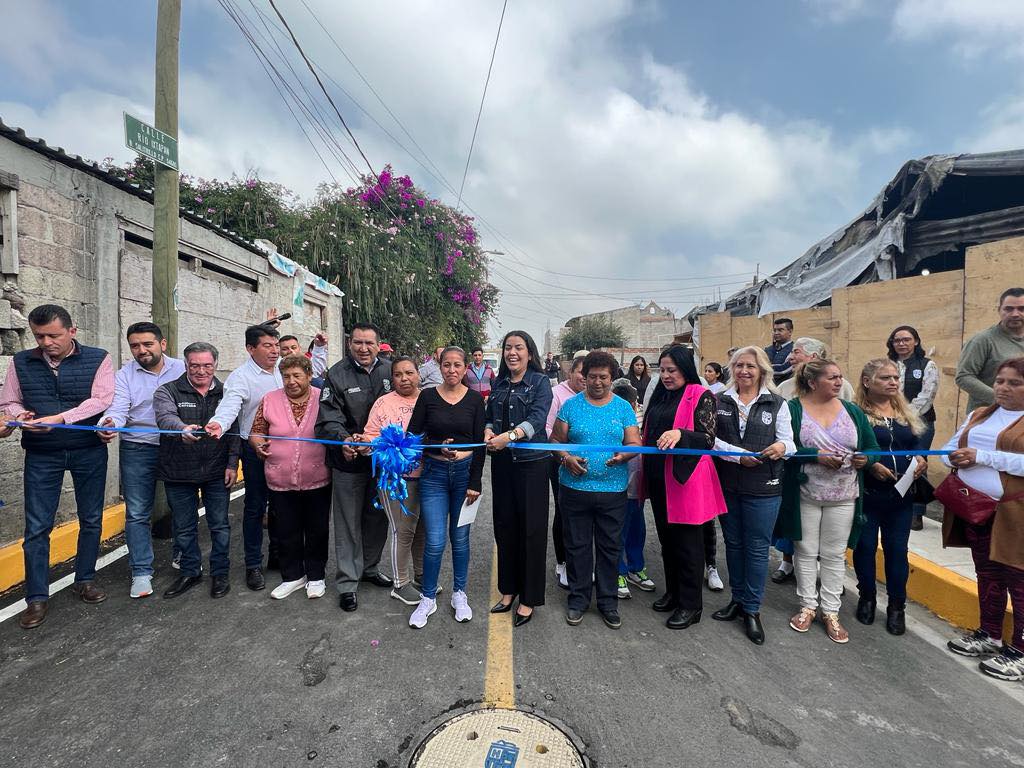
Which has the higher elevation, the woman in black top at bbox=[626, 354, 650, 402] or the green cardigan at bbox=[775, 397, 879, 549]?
the woman in black top at bbox=[626, 354, 650, 402]

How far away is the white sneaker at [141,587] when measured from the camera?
3603 mm

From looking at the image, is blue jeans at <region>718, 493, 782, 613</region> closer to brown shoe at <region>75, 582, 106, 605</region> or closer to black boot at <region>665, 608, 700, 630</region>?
black boot at <region>665, 608, 700, 630</region>

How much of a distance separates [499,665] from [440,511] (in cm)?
103

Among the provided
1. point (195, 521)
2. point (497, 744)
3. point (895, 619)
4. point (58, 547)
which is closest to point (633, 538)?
point (895, 619)

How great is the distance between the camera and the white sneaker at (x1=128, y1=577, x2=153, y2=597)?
11.8ft

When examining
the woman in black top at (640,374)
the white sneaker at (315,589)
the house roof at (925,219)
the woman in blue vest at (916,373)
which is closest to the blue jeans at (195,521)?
the white sneaker at (315,589)

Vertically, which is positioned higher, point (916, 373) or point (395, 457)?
point (916, 373)

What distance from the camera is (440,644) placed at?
3031mm

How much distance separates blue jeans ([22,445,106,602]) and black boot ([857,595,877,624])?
18.0ft

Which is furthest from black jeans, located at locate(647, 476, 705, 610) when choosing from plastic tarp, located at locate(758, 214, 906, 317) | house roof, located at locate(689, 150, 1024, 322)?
plastic tarp, located at locate(758, 214, 906, 317)

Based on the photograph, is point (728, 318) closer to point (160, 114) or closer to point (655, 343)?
point (160, 114)

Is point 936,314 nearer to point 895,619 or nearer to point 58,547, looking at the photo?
point 895,619

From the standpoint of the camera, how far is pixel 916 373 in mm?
4699

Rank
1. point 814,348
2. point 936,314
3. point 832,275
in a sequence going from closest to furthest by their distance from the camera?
1. point 814,348
2. point 936,314
3. point 832,275
